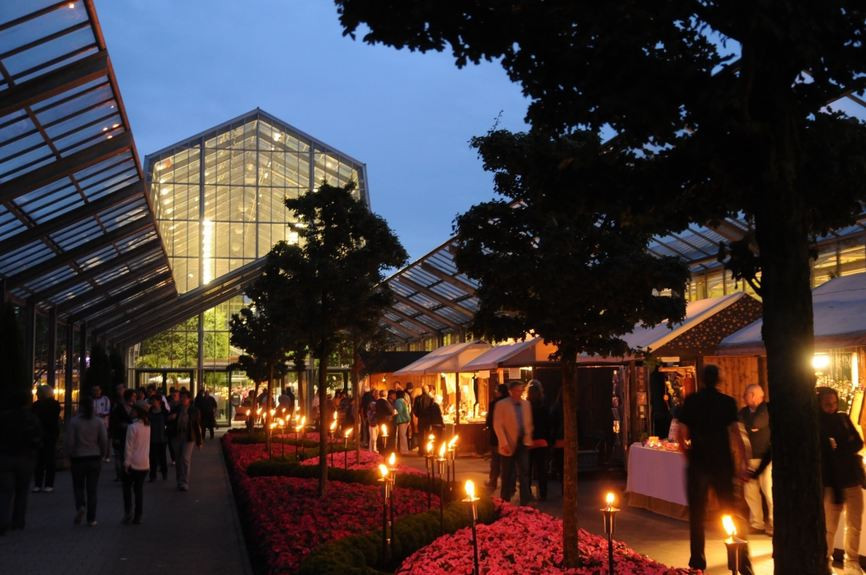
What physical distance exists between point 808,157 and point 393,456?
5113 mm

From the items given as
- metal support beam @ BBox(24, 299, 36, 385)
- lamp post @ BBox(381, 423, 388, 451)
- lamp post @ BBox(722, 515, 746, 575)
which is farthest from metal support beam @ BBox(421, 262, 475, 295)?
lamp post @ BBox(722, 515, 746, 575)

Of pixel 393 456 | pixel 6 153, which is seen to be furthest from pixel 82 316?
pixel 393 456

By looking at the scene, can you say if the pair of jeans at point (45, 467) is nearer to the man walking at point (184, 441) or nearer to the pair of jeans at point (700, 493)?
the man walking at point (184, 441)

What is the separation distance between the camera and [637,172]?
443 centimetres

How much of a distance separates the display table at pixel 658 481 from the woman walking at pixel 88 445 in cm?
698

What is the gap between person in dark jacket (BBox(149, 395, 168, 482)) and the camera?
16547mm

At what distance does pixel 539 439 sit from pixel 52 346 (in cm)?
1506

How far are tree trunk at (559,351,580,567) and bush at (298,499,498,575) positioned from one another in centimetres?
155

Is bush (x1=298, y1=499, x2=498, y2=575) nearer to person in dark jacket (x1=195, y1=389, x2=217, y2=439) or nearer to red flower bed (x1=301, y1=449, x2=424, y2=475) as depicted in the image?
red flower bed (x1=301, y1=449, x2=424, y2=475)

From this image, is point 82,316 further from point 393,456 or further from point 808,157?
point 808,157

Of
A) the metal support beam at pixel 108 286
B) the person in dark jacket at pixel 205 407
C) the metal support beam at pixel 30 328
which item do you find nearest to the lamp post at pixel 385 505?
the metal support beam at pixel 30 328

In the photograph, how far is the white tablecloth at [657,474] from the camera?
1133cm

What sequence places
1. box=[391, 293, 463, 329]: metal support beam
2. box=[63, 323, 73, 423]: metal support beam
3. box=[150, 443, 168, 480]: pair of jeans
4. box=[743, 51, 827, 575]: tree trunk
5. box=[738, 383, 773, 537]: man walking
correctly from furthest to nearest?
box=[391, 293, 463, 329]: metal support beam → box=[63, 323, 73, 423]: metal support beam → box=[150, 443, 168, 480]: pair of jeans → box=[738, 383, 773, 537]: man walking → box=[743, 51, 827, 575]: tree trunk

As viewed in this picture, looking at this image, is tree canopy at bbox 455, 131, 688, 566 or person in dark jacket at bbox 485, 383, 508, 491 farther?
person in dark jacket at bbox 485, 383, 508, 491
